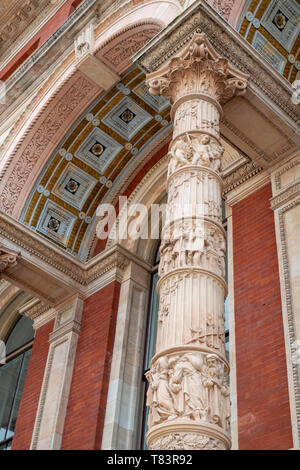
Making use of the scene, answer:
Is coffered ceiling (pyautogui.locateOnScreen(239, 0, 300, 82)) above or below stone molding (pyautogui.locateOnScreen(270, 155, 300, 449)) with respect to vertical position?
above

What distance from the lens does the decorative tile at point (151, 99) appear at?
1124 cm

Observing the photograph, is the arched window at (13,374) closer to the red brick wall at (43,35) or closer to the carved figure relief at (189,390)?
the red brick wall at (43,35)

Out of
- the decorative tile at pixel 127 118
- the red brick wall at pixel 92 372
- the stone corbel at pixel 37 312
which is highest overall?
the decorative tile at pixel 127 118

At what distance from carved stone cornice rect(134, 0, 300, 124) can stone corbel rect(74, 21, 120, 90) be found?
3301 millimetres

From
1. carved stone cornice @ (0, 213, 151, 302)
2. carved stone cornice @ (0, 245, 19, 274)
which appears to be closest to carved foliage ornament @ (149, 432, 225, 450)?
carved stone cornice @ (0, 245, 19, 274)

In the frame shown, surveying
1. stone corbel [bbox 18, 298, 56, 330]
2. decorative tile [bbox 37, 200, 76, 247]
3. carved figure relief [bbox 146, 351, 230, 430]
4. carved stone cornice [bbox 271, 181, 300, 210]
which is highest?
decorative tile [bbox 37, 200, 76, 247]

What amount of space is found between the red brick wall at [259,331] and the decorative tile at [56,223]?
12.6ft

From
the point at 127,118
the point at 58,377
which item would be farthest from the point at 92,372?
the point at 127,118

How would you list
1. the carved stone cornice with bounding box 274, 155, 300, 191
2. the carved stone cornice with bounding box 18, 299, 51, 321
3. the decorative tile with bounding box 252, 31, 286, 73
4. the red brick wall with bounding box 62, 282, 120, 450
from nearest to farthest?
1. the carved stone cornice with bounding box 274, 155, 300, 191
2. the decorative tile with bounding box 252, 31, 286, 73
3. the red brick wall with bounding box 62, 282, 120, 450
4. the carved stone cornice with bounding box 18, 299, 51, 321

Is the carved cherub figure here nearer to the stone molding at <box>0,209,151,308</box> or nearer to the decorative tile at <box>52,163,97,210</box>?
the stone molding at <box>0,209,151,308</box>

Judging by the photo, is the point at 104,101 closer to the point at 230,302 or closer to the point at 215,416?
the point at 230,302

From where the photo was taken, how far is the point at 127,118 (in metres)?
11.7

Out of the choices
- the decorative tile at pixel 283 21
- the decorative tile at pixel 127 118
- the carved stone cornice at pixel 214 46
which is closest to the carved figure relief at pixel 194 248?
the carved stone cornice at pixel 214 46

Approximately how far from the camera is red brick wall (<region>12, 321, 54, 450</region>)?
10734 millimetres
